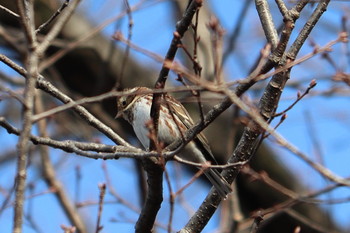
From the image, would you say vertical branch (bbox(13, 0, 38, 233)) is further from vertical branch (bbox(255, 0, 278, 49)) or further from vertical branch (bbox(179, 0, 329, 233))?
vertical branch (bbox(255, 0, 278, 49))

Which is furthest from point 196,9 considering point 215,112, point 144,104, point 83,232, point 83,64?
point 83,64

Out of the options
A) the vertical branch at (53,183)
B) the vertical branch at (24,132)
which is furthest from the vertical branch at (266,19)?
the vertical branch at (53,183)

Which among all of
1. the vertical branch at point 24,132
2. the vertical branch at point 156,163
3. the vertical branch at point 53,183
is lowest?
the vertical branch at point 24,132

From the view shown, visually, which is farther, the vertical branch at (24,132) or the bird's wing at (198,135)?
the bird's wing at (198,135)

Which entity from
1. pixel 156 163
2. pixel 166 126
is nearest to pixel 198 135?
pixel 166 126

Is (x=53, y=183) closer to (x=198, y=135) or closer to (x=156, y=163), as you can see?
(x=198, y=135)

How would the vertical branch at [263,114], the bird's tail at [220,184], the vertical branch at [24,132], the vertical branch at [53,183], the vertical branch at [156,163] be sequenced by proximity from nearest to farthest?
the vertical branch at [24,132]
the vertical branch at [156,163]
the vertical branch at [263,114]
the bird's tail at [220,184]
the vertical branch at [53,183]

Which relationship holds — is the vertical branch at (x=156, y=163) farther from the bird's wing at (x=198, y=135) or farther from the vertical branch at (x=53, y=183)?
the vertical branch at (x=53, y=183)

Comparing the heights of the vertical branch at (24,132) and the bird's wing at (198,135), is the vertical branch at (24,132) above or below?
below

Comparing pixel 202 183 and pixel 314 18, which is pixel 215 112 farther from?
pixel 202 183

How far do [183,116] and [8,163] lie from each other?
474cm

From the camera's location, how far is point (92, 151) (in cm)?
347

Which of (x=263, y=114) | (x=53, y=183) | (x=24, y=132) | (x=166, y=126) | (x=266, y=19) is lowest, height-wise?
(x=24, y=132)

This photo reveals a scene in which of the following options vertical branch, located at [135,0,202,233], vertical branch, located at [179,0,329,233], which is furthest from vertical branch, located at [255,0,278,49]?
vertical branch, located at [135,0,202,233]
